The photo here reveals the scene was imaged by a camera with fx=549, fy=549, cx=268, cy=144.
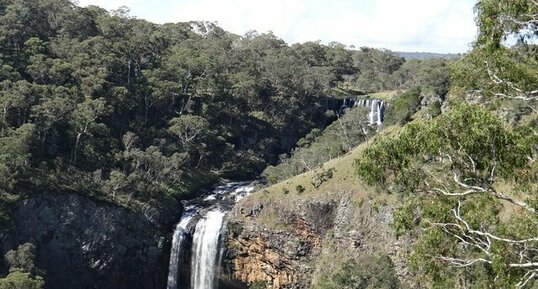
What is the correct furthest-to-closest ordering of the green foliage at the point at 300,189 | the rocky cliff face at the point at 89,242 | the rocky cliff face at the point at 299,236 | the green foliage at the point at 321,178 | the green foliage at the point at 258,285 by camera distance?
the green foliage at the point at 321,178
the green foliage at the point at 300,189
the green foliage at the point at 258,285
the rocky cliff face at the point at 89,242
the rocky cliff face at the point at 299,236

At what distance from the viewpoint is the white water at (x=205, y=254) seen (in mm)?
43281

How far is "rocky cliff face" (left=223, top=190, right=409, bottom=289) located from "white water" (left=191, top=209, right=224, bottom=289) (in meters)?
1.16

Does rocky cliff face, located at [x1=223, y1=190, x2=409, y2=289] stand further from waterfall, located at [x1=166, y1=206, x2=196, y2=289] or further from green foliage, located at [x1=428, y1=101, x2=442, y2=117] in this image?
green foliage, located at [x1=428, y1=101, x2=442, y2=117]

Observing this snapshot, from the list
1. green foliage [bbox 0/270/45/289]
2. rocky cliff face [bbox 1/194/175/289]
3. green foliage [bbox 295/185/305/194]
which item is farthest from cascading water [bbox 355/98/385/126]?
green foliage [bbox 0/270/45/289]

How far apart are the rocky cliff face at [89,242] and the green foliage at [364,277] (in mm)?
15883

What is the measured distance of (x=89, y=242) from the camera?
134ft

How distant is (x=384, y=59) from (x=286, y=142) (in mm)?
34671

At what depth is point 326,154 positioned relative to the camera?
53281 mm

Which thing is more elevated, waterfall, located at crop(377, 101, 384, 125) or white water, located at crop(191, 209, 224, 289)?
waterfall, located at crop(377, 101, 384, 125)

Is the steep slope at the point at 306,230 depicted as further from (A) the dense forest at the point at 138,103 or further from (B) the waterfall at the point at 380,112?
(B) the waterfall at the point at 380,112

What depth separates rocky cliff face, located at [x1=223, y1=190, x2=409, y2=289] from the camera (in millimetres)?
38312

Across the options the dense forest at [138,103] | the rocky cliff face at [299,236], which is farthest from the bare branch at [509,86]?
the dense forest at [138,103]

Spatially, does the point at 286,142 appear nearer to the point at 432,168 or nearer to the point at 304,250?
the point at 304,250

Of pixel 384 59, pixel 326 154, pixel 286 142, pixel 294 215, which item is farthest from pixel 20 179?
pixel 384 59
